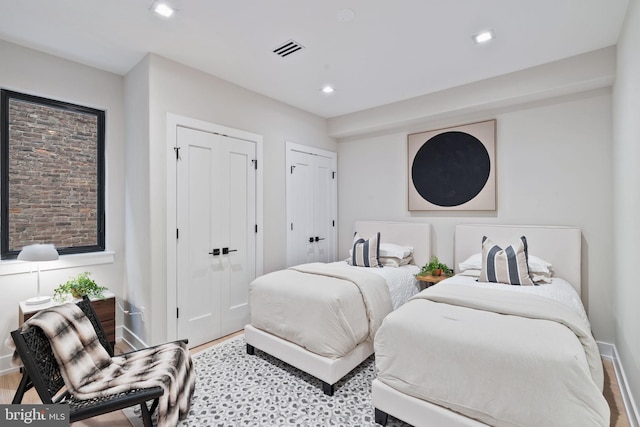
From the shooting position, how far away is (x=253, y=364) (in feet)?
9.00

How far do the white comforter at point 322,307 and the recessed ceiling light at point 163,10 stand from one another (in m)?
2.30

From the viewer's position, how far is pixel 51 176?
2.93m

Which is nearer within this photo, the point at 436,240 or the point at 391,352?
the point at 391,352

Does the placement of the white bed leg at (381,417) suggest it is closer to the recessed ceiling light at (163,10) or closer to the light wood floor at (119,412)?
the light wood floor at (119,412)

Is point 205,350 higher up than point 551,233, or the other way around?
point 551,233

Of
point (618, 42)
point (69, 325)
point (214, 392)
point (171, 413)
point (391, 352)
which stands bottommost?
point (214, 392)

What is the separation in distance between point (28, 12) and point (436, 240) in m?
4.44

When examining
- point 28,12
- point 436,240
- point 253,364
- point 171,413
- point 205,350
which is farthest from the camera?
point 436,240

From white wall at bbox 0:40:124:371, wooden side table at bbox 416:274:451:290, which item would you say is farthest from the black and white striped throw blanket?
wooden side table at bbox 416:274:451:290

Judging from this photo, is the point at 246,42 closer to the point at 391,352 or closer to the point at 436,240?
the point at 391,352

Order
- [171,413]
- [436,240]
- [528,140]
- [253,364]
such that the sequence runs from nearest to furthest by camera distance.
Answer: [171,413] → [253,364] → [528,140] → [436,240]

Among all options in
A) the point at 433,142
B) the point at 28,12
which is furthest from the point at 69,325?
the point at 433,142

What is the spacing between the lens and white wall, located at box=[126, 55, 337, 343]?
2811 millimetres

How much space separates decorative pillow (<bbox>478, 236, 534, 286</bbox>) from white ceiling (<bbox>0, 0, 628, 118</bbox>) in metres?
1.84
